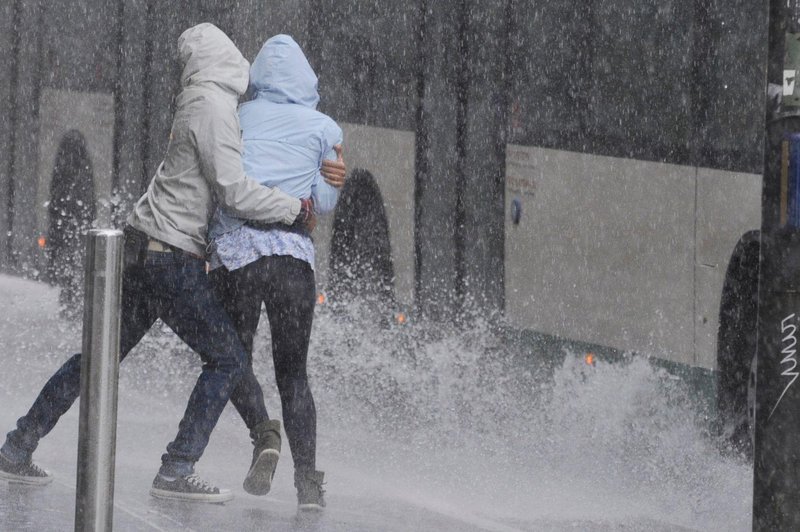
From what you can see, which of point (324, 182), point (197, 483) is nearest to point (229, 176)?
point (324, 182)

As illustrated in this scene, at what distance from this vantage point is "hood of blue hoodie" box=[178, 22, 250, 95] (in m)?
5.33

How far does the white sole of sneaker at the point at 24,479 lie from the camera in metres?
5.75

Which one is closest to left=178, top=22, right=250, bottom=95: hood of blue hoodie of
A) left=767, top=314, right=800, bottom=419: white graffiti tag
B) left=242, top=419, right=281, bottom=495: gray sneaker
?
left=242, top=419, right=281, bottom=495: gray sneaker

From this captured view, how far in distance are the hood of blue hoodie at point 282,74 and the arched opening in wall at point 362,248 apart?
14.7 feet

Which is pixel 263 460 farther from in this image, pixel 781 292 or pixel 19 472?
pixel 781 292

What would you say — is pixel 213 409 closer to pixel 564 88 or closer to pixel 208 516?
pixel 208 516

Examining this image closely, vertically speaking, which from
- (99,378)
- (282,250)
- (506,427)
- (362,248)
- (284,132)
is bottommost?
(506,427)

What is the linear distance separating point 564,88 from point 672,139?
3.35 feet

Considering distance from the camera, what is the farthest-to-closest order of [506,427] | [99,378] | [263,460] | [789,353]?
[506,427] < [263,460] < [789,353] < [99,378]

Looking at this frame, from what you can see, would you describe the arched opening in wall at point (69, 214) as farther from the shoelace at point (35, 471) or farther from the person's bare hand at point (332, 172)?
the person's bare hand at point (332, 172)

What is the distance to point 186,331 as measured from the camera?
5.40 m

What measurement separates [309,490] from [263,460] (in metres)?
0.19

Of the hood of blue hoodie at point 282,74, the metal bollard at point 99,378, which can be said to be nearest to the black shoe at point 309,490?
the hood of blue hoodie at point 282,74

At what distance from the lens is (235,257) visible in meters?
5.32
